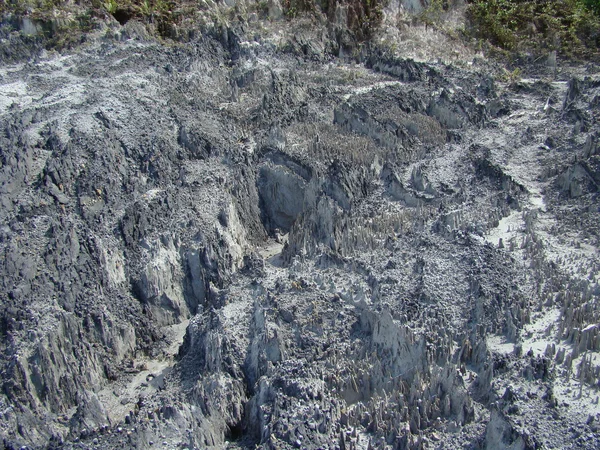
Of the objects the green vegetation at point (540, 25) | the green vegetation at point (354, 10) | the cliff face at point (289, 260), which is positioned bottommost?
the cliff face at point (289, 260)

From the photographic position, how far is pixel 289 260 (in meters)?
15.8

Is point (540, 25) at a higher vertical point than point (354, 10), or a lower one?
lower

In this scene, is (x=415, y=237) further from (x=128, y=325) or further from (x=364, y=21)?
(x=364, y=21)

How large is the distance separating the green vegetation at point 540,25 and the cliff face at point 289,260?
21.1 feet

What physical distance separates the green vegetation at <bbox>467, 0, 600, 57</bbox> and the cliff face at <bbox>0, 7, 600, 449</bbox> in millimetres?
6430

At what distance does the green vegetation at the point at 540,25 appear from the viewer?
3088 centimetres

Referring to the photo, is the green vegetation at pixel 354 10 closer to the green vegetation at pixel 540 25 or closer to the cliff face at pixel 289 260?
the green vegetation at pixel 540 25

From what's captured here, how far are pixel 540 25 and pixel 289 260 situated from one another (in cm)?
2397

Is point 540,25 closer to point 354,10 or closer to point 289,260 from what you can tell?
point 354,10

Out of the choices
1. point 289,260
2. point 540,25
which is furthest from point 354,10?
point 289,260

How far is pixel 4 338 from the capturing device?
13.2m

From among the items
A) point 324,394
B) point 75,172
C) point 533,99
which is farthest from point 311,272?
point 533,99

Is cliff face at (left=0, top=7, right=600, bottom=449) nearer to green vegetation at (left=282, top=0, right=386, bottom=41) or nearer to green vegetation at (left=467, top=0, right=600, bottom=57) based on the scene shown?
green vegetation at (left=467, top=0, right=600, bottom=57)

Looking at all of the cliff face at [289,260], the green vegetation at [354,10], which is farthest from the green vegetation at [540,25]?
the cliff face at [289,260]
